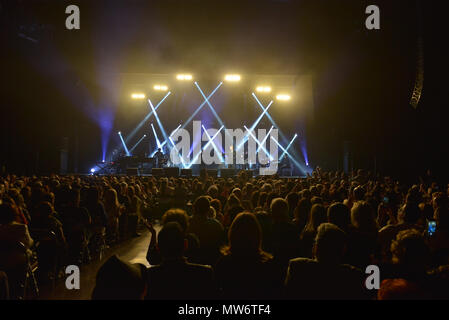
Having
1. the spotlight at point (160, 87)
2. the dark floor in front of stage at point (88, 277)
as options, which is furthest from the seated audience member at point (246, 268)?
the spotlight at point (160, 87)

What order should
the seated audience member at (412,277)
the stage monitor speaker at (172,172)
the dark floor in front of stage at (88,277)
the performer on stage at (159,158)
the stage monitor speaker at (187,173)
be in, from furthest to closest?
the performer on stage at (159,158) < the stage monitor speaker at (187,173) < the stage monitor speaker at (172,172) < the dark floor in front of stage at (88,277) < the seated audience member at (412,277)

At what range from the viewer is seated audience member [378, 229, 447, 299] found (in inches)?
72.5

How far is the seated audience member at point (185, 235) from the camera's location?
2.87 metres

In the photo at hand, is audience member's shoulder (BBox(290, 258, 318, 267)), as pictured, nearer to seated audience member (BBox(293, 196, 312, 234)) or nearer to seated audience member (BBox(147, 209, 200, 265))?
seated audience member (BBox(147, 209, 200, 265))

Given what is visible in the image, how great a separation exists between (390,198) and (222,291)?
3.84 metres

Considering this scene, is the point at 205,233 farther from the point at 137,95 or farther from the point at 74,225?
the point at 137,95

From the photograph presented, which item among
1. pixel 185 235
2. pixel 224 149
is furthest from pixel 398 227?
pixel 224 149

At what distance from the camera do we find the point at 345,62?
12.9m

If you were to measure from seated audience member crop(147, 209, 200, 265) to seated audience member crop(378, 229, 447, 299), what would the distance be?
1.56 metres

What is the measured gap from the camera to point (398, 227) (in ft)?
11.0

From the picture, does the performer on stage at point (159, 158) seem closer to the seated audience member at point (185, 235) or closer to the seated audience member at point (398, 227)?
the seated audience member at point (185, 235)

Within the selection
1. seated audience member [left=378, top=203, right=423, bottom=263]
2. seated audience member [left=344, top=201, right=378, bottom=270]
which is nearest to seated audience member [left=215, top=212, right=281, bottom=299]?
seated audience member [left=344, top=201, right=378, bottom=270]
